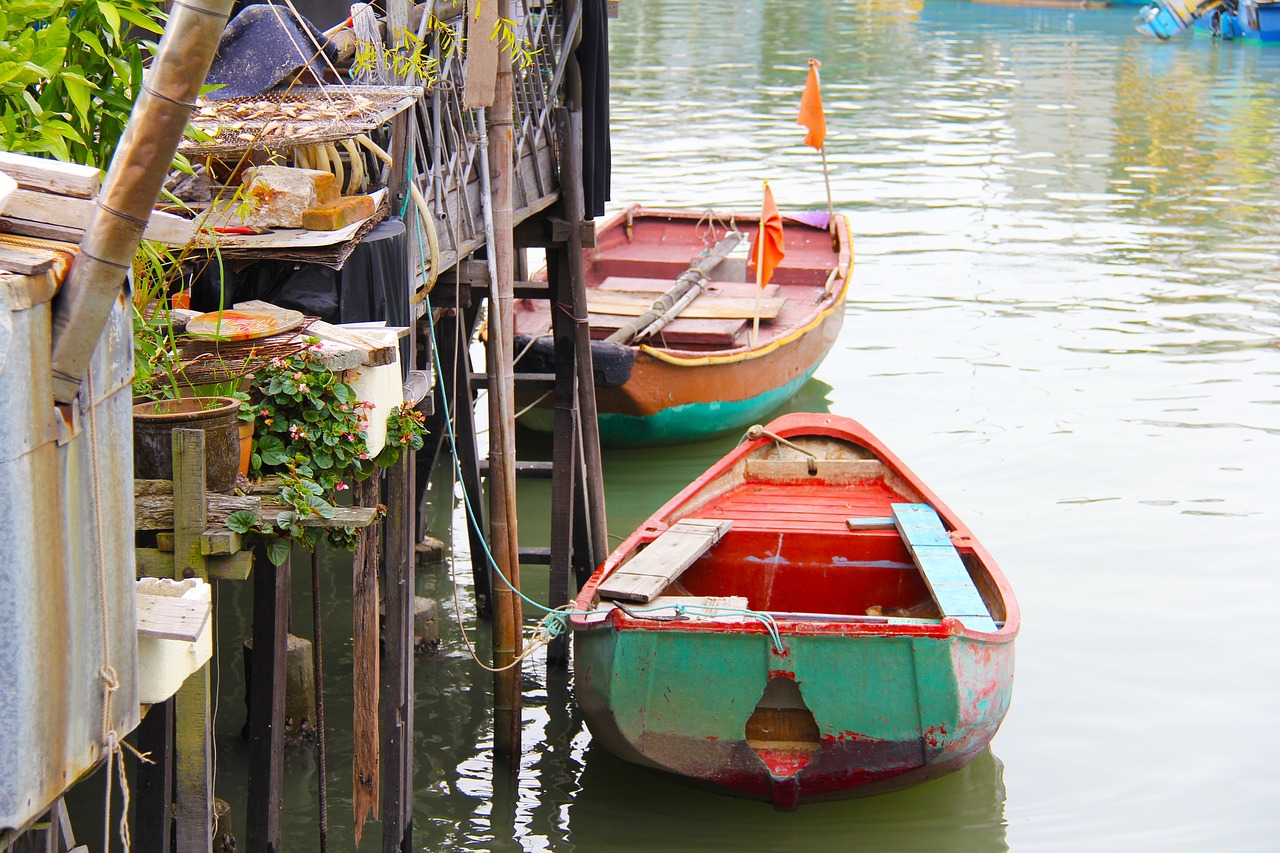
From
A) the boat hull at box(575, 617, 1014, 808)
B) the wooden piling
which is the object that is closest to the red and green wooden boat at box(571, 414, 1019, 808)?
the boat hull at box(575, 617, 1014, 808)

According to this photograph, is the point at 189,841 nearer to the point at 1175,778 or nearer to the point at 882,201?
the point at 1175,778

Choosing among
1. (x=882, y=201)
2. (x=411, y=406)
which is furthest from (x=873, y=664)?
(x=882, y=201)

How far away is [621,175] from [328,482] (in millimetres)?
18151

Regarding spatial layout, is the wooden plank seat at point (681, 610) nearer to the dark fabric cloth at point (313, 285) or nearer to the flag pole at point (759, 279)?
the dark fabric cloth at point (313, 285)

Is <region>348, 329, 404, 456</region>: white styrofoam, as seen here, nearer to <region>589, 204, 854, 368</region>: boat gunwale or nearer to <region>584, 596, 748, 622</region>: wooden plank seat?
<region>584, 596, 748, 622</region>: wooden plank seat

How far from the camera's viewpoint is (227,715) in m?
7.70

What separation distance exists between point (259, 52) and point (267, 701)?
2796mm

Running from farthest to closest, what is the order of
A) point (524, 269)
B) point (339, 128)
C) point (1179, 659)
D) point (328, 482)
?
point (524, 269), point (1179, 659), point (339, 128), point (328, 482)

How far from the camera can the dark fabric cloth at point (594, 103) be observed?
8242 mm

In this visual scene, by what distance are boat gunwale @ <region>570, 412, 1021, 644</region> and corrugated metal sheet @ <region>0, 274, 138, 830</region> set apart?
3.23 metres

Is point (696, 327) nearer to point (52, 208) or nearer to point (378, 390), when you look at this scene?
point (378, 390)

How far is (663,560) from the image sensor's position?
7.35 metres

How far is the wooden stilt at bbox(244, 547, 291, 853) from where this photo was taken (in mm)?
5094

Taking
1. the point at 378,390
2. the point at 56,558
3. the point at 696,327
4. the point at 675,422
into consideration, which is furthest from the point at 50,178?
the point at 696,327
